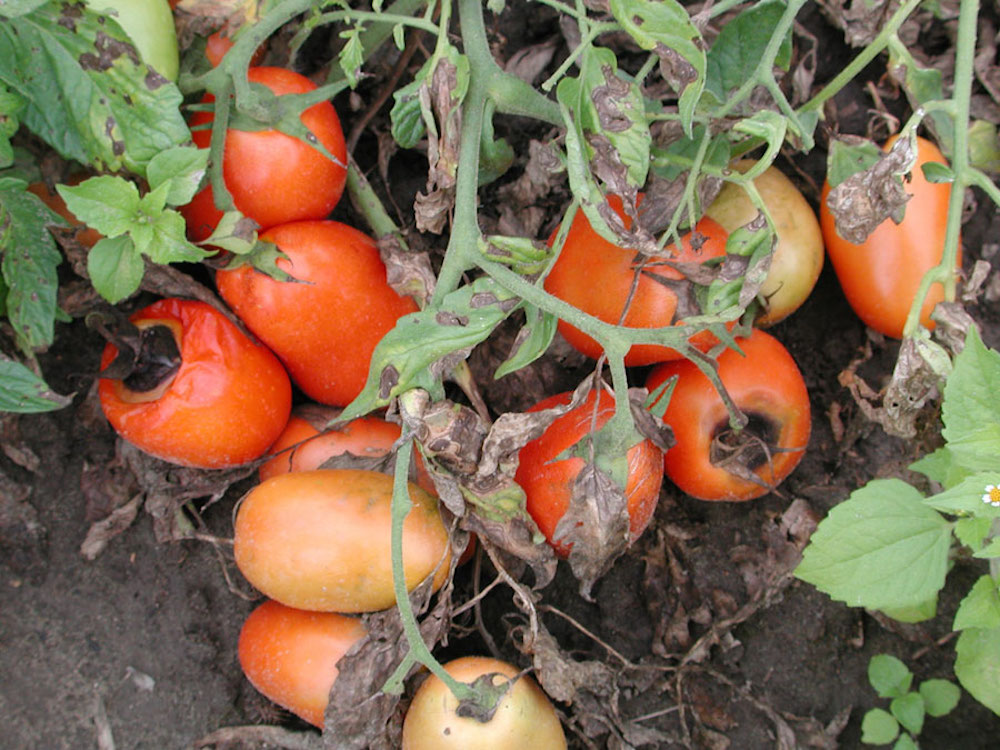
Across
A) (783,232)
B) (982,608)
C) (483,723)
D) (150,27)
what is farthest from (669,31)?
(483,723)

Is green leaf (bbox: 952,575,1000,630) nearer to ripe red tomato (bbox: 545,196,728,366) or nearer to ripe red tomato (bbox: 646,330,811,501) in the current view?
ripe red tomato (bbox: 646,330,811,501)

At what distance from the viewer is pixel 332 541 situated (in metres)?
1.39

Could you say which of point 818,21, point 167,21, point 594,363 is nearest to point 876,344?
point 594,363

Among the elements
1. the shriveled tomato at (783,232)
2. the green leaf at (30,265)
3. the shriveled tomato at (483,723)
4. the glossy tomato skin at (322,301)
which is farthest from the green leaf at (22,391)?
the shriveled tomato at (783,232)

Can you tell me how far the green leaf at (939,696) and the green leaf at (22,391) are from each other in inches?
60.9

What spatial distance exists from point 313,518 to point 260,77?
752 mm

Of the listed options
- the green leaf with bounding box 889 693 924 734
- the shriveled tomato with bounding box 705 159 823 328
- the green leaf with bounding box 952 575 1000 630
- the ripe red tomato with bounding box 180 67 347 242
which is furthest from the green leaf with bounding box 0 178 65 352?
the green leaf with bounding box 889 693 924 734

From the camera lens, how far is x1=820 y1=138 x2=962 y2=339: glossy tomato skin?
1590 millimetres

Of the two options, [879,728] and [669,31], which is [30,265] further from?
[879,728]

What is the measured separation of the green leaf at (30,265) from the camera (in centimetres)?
136

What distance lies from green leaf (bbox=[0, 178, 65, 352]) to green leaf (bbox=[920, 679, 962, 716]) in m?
1.63

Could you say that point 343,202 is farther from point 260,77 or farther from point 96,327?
point 96,327

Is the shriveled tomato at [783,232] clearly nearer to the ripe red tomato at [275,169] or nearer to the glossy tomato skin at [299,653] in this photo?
the ripe red tomato at [275,169]

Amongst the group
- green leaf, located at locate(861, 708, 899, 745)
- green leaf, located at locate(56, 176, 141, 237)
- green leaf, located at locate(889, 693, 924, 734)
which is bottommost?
green leaf, located at locate(861, 708, 899, 745)
